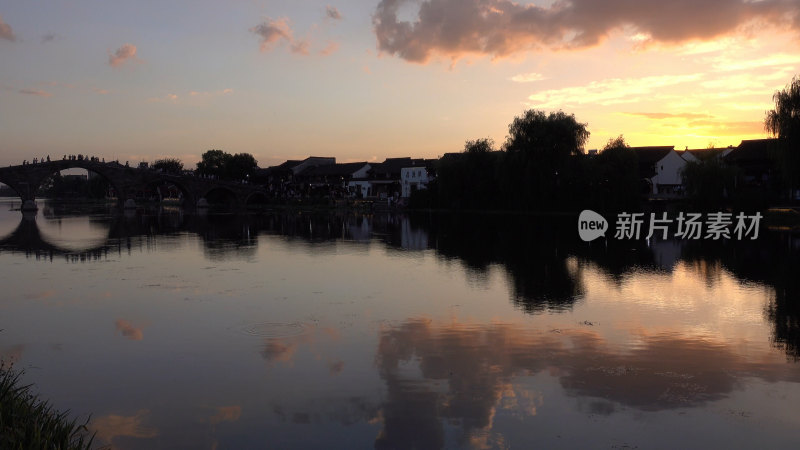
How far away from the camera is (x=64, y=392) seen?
38.9 ft

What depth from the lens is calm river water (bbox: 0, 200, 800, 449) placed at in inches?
399

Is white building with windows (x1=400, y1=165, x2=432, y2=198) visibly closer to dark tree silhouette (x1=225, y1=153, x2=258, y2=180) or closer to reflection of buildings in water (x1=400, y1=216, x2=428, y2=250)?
dark tree silhouette (x1=225, y1=153, x2=258, y2=180)

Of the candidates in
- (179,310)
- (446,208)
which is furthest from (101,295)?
(446,208)

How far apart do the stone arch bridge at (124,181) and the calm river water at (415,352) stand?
301ft

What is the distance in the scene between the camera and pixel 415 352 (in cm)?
1451

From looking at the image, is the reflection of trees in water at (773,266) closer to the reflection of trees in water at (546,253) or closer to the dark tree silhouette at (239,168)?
the reflection of trees in water at (546,253)

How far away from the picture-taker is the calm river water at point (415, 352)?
10133 mm

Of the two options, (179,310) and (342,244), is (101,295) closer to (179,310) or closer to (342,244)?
(179,310)

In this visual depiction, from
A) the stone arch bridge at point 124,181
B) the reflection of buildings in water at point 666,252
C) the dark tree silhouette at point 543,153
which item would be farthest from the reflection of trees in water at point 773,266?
the stone arch bridge at point 124,181

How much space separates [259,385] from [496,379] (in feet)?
15.9

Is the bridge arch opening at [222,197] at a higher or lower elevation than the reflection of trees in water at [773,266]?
higher

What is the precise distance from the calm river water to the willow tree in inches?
1158

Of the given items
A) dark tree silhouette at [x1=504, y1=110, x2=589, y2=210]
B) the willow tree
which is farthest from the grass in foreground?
dark tree silhouette at [x1=504, y1=110, x2=589, y2=210]

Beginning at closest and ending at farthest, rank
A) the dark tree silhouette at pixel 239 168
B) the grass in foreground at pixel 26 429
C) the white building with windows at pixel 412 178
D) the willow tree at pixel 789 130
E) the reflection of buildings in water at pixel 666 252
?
the grass in foreground at pixel 26 429, the reflection of buildings in water at pixel 666 252, the willow tree at pixel 789 130, the white building with windows at pixel 412 178, the dark tree silhouette at pixel 239 168
